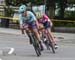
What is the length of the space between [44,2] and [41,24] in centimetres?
1549

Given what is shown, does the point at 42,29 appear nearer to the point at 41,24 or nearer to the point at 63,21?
the point at 41,24

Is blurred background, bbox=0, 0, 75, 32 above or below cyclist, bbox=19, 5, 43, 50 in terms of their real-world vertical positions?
below

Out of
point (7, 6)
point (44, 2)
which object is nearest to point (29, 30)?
point (44, 2)

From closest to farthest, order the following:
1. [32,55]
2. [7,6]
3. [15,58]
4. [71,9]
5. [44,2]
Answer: [15,58] < [32,55] < [44,2] < [7,6] < [71,9]

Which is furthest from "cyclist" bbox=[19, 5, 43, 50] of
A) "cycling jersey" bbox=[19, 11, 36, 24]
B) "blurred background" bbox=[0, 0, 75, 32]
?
"blurred background" bbox=[0, 0, 75, 32]

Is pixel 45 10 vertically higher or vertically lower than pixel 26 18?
lower

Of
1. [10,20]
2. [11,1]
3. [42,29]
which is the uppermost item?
[42,29]

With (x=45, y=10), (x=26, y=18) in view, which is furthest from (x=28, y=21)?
(x=45, y=10)

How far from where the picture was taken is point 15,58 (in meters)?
12.0

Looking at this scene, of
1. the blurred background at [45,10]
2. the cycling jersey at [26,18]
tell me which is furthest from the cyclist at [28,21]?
the blurred background at [45,10]

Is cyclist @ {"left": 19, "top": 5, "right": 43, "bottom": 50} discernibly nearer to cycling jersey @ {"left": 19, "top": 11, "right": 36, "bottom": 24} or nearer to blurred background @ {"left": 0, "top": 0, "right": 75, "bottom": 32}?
cycling jersey @ {"left": 19, "top": 11, "right": 36, "bottom": 24}

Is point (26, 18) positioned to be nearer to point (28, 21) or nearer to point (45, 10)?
point (28, 21)

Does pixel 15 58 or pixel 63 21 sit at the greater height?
pixel 15 58

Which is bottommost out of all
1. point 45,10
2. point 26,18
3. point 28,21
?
point 45,10
